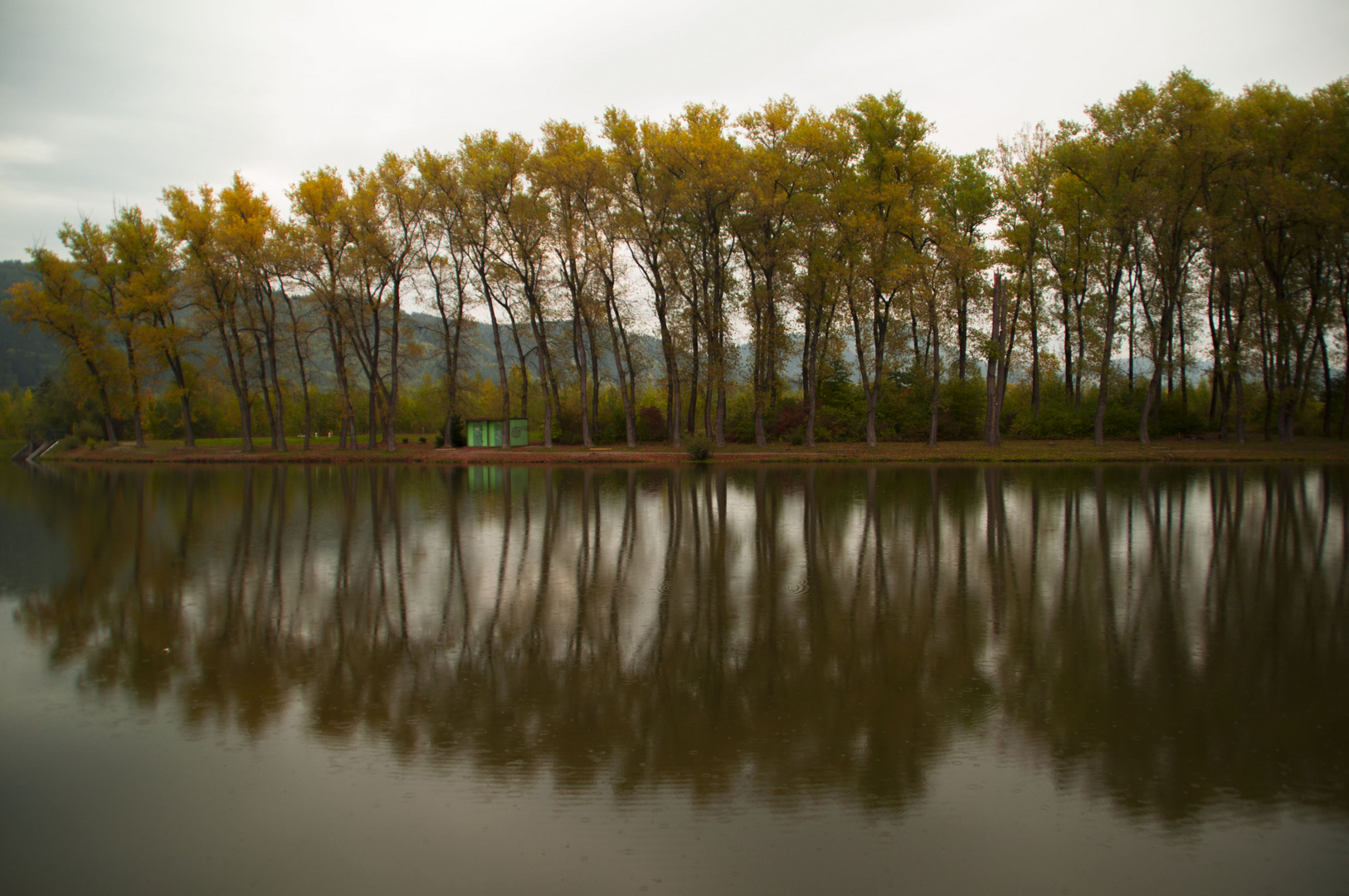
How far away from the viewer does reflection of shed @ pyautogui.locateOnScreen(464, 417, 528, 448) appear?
46.2 m

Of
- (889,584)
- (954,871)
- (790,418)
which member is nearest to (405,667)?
(954,871)

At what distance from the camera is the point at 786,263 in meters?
40.6

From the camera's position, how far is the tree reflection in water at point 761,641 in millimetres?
5164

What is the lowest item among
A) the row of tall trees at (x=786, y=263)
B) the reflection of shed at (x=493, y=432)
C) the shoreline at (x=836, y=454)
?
the shoreline at (x=836, y=454)

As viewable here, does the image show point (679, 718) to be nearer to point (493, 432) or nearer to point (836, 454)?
point (836, 454)

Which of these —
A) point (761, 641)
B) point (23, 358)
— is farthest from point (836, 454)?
point (23, 358)

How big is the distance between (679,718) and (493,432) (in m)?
42.3

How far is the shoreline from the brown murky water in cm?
2384

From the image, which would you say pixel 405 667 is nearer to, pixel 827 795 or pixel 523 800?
pixel 523 800

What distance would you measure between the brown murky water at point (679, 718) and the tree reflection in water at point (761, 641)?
43mm

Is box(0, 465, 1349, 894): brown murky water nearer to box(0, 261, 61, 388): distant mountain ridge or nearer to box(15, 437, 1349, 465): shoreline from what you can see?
box(15, 437, 1349, 465): shoreline

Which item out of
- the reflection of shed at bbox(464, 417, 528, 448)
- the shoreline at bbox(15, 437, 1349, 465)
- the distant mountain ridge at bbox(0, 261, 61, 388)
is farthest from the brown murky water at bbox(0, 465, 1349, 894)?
the distant mountain ridge at bbox(0, 261, 61, 388)

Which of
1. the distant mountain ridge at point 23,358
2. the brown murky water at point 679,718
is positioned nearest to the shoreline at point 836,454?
the brown murky water at point 679,718

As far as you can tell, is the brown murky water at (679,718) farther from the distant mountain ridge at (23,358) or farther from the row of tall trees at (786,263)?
the distant mountain ridge at (23,358)
